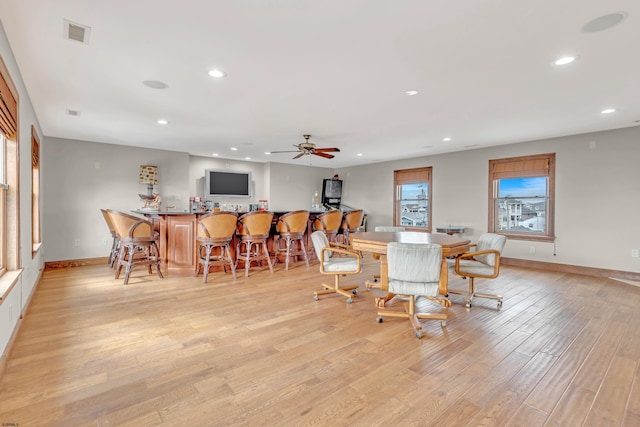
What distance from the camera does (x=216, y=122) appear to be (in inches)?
180

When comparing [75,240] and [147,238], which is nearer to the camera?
[147,238]

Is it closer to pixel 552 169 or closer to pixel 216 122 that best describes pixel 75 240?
pixel 216 122

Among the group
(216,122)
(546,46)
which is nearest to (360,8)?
(546,46)

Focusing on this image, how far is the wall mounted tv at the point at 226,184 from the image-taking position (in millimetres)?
7652

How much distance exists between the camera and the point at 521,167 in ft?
19.5

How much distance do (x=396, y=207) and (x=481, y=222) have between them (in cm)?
224

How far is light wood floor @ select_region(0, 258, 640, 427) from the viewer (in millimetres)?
1675

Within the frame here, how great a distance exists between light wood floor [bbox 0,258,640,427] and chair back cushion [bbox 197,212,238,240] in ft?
3.24

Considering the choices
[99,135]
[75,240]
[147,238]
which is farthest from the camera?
[75,240]

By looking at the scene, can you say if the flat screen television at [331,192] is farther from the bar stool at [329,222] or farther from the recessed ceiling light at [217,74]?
the recessed ceiling light at [217,74]

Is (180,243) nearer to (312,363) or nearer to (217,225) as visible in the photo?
(217,225)

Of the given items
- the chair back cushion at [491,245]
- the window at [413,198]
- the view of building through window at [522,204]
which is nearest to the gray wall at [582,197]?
the view of building through window at [522,204]

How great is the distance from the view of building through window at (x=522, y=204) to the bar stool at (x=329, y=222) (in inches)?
132

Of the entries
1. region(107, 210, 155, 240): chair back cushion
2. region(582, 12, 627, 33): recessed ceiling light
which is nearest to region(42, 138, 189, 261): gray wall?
region(107, 210, 155, 240): chair back cushion
